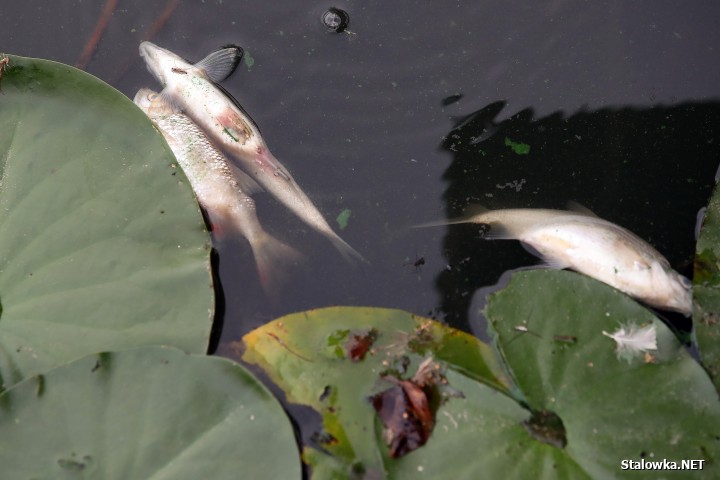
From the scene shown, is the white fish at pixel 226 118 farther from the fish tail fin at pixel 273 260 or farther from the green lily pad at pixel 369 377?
the green lily pad at pixel 369 377

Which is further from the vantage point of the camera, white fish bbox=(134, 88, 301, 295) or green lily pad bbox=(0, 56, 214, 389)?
white fish bbox=(134, 88, 301, 295)

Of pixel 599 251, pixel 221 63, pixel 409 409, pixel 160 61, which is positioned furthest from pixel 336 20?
pixel 409 409

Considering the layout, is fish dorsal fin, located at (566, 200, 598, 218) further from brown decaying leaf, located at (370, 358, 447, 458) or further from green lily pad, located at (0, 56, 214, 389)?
green lily pad, located at (0, 56, 214, 389)

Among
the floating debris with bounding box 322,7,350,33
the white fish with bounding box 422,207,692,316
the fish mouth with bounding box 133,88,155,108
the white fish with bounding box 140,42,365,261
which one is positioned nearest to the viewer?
the white fish with bounding box 422,207,692,316

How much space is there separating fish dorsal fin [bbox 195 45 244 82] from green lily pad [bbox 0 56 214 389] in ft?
1.95

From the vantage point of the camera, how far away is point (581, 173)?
2682mm

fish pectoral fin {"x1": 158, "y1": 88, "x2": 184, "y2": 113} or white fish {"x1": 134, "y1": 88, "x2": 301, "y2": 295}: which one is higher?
fish pectoral fin {"x1": 158, "y1": 88, "x2": 184, "y2": 113}

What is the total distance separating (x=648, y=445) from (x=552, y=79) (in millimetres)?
1598

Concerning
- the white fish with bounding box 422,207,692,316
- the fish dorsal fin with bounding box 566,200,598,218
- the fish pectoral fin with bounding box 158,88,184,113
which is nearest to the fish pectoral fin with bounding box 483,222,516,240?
the white fish with bounding box 422,207,692,316

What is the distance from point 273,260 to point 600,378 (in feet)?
4.34

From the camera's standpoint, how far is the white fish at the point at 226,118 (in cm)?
268

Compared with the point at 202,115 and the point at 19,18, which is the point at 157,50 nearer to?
the point at 202,115

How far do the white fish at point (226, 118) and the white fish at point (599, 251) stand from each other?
2.26ft

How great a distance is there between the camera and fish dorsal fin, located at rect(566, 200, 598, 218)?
259cm
